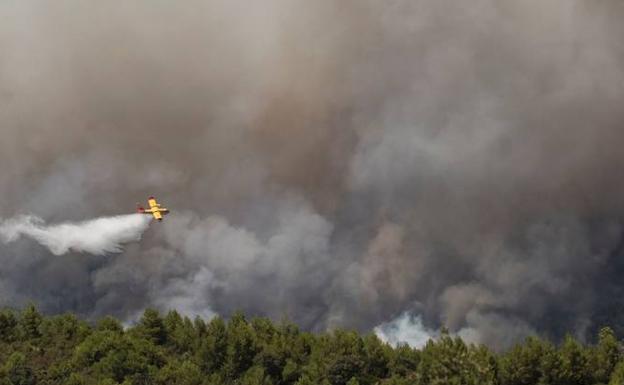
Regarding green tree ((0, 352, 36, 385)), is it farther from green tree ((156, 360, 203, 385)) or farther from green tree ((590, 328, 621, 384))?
green tree ((590, 328, 621, 384))

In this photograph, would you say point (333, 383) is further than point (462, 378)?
Yes

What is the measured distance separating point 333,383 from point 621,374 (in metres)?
58.3

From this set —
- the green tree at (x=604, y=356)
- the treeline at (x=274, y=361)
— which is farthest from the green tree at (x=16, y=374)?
the green tree at (x=604, y=356)

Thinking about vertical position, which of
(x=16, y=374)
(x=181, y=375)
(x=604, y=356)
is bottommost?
(x=181, y=375)

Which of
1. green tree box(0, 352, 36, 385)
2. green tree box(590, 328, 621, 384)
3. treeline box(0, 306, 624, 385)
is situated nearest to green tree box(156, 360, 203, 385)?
treeline box(0, 306, 624, 385)

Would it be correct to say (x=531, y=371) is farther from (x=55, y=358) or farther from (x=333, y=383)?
(x=55, y=358)

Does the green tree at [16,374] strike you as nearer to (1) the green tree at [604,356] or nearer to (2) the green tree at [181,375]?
(2) the green tree at [181,375]

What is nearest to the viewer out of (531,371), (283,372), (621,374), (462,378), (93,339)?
(462,378)

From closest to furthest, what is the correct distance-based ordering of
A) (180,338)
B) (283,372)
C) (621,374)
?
(621,374) → (283,372) → (180,338)

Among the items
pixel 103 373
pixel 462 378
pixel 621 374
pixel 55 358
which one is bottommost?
pixel 462 378

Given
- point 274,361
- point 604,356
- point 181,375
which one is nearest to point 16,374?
point 181,375

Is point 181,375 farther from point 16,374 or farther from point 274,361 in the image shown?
point 16,374

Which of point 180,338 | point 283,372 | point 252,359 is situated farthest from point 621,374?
point 180,338

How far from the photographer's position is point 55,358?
185750 mm
